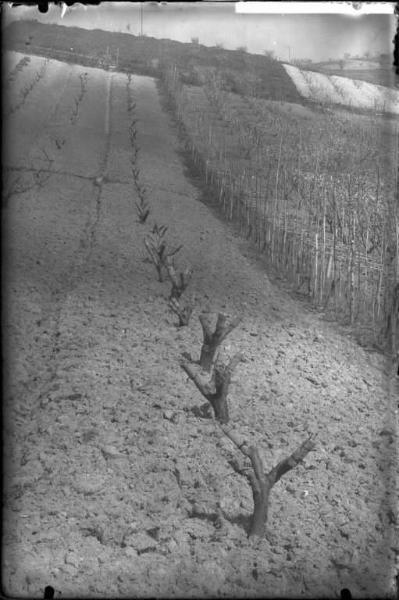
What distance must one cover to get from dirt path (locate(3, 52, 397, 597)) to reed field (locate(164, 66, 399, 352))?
0.52ft

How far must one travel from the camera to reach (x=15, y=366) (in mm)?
1377

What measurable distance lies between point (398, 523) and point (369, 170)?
3.48 metres

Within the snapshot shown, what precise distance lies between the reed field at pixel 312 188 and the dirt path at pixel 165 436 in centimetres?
16

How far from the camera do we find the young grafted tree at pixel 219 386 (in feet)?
3.70

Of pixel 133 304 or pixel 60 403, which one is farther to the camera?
pixel 133 304

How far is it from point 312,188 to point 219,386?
2370 millimetres

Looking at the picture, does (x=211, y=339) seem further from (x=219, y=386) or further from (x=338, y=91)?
(x=338, y=91)

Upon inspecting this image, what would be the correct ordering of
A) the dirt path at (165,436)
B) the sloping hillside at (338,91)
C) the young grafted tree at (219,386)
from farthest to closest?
the sloping hillside at (338,91) < the young grafted tree at (219,386) < the dirt path at (165,436)

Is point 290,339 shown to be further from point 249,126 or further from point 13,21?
point 249,126

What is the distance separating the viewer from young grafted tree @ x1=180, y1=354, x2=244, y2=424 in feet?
3.70

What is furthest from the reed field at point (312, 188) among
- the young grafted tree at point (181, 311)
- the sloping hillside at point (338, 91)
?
the young grafted tree at point (181, 311)

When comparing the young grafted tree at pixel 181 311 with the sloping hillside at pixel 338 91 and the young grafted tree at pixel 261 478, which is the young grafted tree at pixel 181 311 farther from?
the sloping hillside at pixel 338 91

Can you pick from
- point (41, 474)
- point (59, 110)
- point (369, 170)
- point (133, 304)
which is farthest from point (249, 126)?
point (41, 474)

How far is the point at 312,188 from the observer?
130 inches
